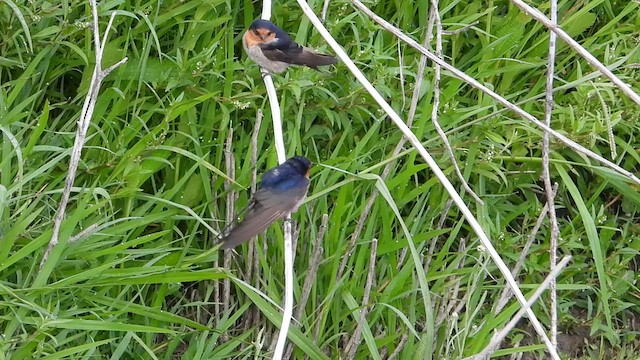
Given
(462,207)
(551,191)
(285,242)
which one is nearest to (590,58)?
(551,191)

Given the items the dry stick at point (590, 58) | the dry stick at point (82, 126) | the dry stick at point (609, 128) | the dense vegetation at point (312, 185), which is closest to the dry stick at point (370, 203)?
the dense vegetation at point (312, 185)

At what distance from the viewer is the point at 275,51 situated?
3115 mm

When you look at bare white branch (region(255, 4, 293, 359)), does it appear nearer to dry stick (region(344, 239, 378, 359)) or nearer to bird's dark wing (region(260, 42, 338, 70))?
bird's dark wing (region(260, 42, 338, 70))

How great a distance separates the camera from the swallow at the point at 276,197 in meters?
2.57

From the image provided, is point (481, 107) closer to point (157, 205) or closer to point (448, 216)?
point (448, 216)

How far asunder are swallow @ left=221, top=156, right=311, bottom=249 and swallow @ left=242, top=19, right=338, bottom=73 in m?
0.42

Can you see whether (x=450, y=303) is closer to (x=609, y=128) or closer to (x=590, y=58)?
(x=609, y=128)

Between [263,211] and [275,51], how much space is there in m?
0.68

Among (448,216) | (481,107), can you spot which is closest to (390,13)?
(481,107)

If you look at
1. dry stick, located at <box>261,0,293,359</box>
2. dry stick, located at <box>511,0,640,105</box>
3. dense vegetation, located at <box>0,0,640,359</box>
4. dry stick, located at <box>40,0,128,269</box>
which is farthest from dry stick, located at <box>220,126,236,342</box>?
dry stick, located at <box>511,0,640,105</box>

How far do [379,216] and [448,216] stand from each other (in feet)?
1.15

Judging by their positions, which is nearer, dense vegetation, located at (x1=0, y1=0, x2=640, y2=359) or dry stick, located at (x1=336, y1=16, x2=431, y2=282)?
dense vegetation, located at (x1=0, y1=0, x2=640, y2=359)

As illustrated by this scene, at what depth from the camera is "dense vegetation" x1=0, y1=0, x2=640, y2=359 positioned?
2.86 meters

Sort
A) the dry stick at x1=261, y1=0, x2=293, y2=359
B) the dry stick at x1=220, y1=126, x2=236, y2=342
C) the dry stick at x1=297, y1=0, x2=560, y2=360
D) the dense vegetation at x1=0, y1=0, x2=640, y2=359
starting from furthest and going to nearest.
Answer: the dry stick at x1=220, y1=126, x2=236, y2=342 → the dense vegetation at x1=0, y1=0, x2=640, y2=359 → the dry stick at x1=297, y1=0, x2=560, y2=360 → the dry stick at x1=261, y1=0, x2=293, y2=359
